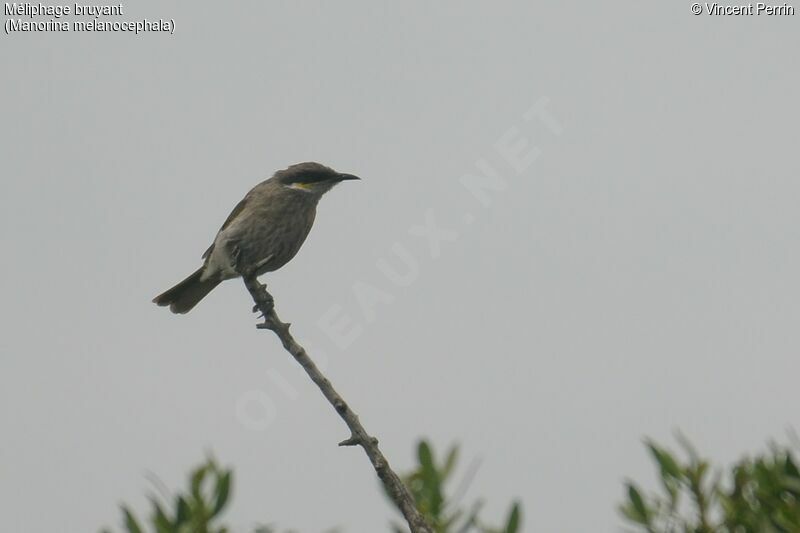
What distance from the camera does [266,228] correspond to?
9867 millimetres

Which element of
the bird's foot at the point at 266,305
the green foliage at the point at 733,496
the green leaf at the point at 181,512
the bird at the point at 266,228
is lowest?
the green foliage at the point at 733,496

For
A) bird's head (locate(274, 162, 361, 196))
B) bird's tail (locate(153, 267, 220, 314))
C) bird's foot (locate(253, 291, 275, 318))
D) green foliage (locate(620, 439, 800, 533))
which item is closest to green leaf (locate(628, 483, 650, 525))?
green foliage (locate(620, 439, 800, 533))

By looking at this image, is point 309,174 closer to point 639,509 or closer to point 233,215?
point 233,215

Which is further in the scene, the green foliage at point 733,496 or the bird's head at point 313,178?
the bird's head at point 313,178

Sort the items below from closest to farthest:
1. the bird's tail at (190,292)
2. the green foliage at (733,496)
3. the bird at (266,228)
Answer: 1. the green foliage at (733,496)
2. the bird at (266,228)
3. the bird's tail at (190,292)

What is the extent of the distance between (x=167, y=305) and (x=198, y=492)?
6.51 meters

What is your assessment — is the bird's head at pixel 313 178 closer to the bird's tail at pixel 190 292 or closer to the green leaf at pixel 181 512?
the bird's tail at pixel 190 292

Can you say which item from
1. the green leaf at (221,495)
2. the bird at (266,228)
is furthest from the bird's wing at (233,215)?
the green leaf at (221,495)

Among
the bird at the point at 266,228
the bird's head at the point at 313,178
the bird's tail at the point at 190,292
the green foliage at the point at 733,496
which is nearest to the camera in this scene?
the green foliage at the point at 733,496

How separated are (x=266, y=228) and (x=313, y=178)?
761 mm

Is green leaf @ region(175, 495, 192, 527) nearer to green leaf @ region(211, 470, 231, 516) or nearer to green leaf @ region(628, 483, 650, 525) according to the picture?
green leaf @ region(211, 470, 231, 516)

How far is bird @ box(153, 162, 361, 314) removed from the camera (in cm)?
988

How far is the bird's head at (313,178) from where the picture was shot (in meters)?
10.3

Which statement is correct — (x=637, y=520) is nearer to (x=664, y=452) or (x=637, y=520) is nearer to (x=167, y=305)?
(x=664, y=452)
